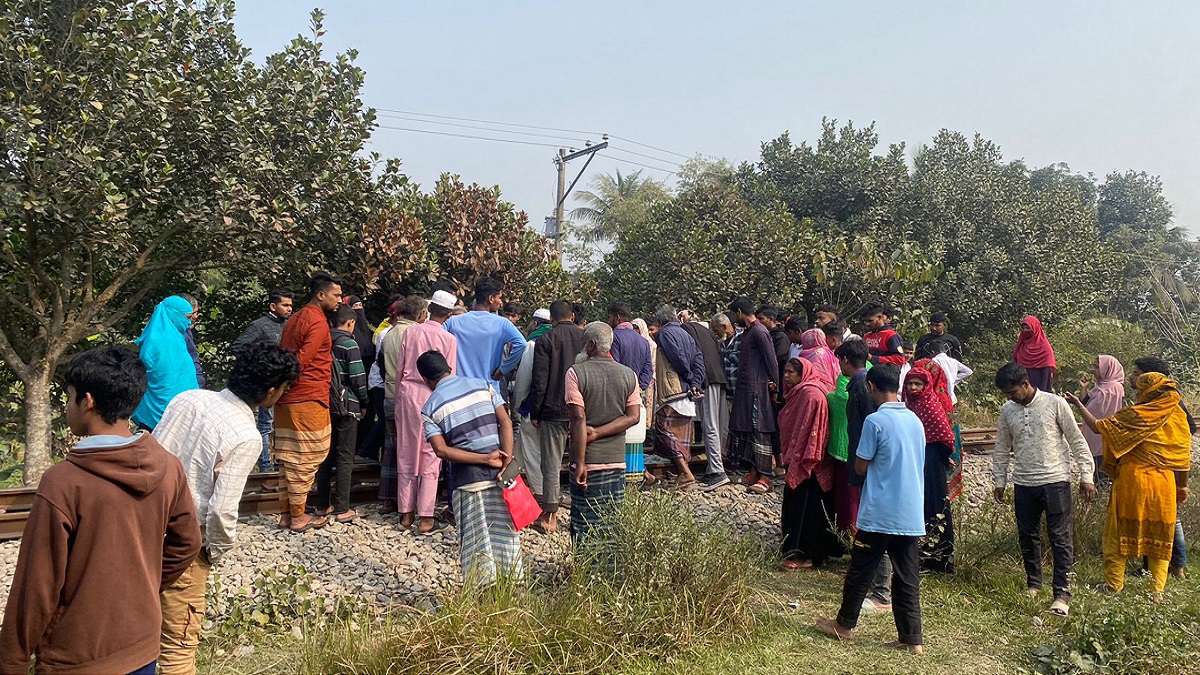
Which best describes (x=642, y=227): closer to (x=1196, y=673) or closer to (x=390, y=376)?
(x=390, y=376)

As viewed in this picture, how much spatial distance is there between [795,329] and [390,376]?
4.52 metres

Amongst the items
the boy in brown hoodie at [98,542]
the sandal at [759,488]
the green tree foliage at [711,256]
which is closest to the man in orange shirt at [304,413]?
the boy in brown hoodie at [98,542]

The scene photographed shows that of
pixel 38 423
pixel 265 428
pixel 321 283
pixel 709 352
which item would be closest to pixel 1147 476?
pixel 709 352

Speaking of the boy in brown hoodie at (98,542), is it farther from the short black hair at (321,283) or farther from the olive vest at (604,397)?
the short black hair at (321,283)

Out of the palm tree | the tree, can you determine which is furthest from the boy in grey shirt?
the palm tree

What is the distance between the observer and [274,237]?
29.8 ft

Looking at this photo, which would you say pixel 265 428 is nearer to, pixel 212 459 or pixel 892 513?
pixel 212 459

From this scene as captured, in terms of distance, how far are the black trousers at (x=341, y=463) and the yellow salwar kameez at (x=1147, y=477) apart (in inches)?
219

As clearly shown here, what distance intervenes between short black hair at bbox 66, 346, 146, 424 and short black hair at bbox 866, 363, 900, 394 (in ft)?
12.6

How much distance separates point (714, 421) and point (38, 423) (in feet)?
23.0

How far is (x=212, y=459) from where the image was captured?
3215 mm

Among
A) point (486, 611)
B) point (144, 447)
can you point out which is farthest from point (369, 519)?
point (144, 447)

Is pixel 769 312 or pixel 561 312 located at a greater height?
pixel 769 312

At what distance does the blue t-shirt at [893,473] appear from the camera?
4.64m
